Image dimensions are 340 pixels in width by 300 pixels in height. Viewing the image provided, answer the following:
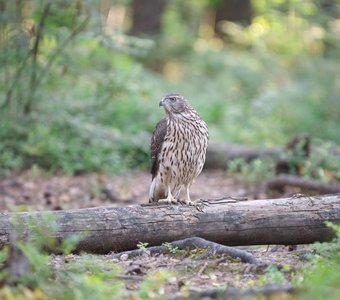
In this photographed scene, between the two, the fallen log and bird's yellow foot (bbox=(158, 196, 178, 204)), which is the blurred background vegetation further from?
the fallen log

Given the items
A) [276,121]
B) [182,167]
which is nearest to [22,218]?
[182,167]

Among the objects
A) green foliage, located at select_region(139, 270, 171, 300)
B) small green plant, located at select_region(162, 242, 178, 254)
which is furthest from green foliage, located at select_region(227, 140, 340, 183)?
green foliage, located at select_region(139, 270, 171, 300)

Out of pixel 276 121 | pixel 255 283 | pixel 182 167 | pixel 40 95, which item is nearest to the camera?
pixel 255 283

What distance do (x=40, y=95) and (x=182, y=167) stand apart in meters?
4.86

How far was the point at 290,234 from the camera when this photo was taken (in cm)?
698

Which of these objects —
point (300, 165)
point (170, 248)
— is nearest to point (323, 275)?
point (170, 248)

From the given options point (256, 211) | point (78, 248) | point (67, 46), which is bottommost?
point (78, 248)

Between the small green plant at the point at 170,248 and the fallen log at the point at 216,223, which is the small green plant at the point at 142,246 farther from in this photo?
the small green plant at the point at 170,248

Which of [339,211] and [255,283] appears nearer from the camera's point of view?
[255,283]

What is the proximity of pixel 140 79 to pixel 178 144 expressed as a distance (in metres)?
8.06

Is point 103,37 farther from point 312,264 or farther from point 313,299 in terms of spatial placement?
point 313,299

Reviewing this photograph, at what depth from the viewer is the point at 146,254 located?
670cm

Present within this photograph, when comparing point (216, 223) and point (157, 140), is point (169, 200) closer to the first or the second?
point (157, 140)

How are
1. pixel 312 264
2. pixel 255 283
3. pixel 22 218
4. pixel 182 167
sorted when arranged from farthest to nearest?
pixel 182 167 → pixel 22 218 → pixel 312 264 → pixel 255 283
